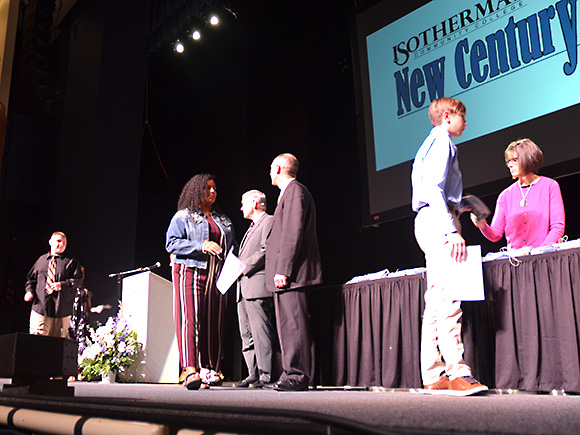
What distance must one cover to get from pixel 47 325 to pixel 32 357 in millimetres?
3774

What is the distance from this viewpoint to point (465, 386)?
230cm

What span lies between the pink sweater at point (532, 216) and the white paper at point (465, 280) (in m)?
0.82

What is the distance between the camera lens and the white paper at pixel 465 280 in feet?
8.05

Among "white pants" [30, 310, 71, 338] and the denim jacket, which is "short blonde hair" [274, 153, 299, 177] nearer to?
the denim jacket

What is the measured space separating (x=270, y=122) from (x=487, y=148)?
3.06 metres

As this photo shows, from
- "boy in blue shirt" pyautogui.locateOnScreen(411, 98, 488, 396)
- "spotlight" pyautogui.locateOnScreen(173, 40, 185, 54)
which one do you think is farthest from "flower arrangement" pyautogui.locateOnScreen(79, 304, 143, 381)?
"spotlight" pyautogui.locateOnScreen(173, 40, 185, 54)

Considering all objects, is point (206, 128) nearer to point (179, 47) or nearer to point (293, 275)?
point (179, 47)

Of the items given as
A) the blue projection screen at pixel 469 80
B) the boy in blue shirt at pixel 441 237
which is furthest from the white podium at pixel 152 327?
the boy in blue shirt at pixel 441 237

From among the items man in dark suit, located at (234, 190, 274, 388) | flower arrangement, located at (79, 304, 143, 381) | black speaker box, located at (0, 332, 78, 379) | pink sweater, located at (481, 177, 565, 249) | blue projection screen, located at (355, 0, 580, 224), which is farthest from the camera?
flower arrangement, located at (79, 304, 143, 381)

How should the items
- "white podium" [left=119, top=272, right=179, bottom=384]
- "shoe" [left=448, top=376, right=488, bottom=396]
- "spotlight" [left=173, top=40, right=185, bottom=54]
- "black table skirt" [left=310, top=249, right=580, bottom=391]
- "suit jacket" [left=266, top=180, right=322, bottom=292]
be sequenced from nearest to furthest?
"shoe" [left=448, top=376, right=488, bottom=396] → "black table skirt" [left=310, top=249, right=580, bottom=391] → "suit jacket" [left=266, top=180, right=322, bottom=292] → "white podium" [left=119, top=272, right=179, bottom=384] → "spotlight" [left=173, top=40, right=185, bottom=54]

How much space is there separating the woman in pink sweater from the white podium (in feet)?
10.4

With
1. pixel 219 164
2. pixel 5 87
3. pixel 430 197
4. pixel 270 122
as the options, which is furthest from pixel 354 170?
pixel 5 87

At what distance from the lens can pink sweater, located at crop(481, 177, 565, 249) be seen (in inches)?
129

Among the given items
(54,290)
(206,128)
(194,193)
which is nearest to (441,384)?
(194,193)
